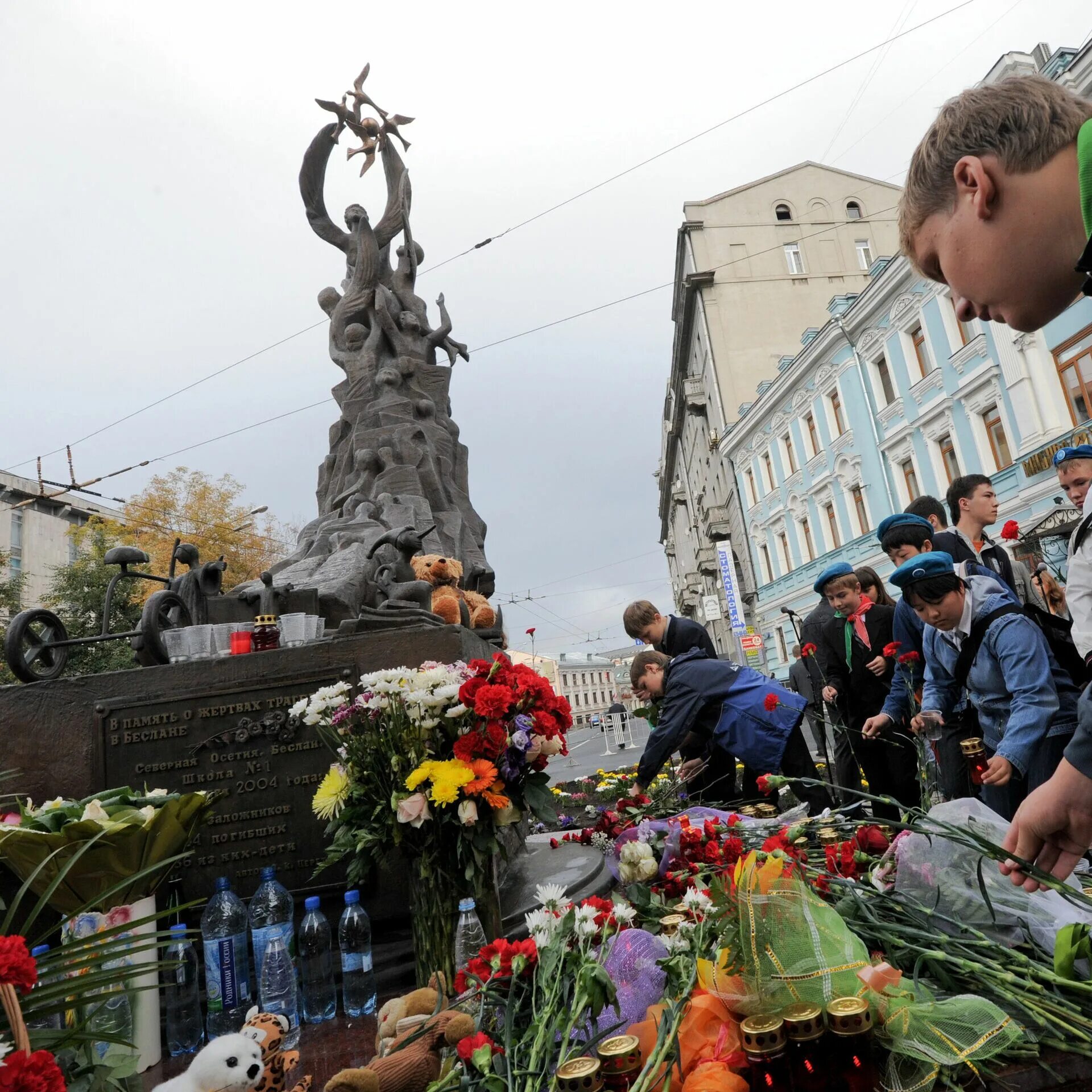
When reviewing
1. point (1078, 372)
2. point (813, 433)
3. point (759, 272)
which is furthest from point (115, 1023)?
point (759, 272)

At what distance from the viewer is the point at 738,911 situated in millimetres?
1506

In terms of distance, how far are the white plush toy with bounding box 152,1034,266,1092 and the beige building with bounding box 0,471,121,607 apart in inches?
1442

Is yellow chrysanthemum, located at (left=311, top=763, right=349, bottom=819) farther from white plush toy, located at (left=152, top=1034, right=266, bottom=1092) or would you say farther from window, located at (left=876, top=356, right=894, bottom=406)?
window, located at (left=876, top=356, right=894, bottom=406)

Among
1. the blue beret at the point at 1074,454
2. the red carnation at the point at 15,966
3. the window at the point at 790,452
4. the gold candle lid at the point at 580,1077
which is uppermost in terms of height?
the window at the point at 790,452

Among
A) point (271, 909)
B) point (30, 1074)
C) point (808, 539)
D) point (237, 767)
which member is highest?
point (808, 539)

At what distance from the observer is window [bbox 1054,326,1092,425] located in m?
14.1

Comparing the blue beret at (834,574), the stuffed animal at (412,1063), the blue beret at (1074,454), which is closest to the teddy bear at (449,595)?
the blue beret at (834,574)

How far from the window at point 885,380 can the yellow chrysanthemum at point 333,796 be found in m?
21.1

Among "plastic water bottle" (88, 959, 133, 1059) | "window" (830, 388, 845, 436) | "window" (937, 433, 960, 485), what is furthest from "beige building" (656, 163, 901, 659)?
"plastic water bottle" (88, 959, 133, 1059)

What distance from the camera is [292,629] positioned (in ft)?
13.2

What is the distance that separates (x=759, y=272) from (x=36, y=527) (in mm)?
35152

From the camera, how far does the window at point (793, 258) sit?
32.4 metres

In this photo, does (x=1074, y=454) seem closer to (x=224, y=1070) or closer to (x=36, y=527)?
(x=224, y=1070)

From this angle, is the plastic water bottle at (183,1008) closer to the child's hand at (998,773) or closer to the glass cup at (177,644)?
the glass cup at (177,644)
